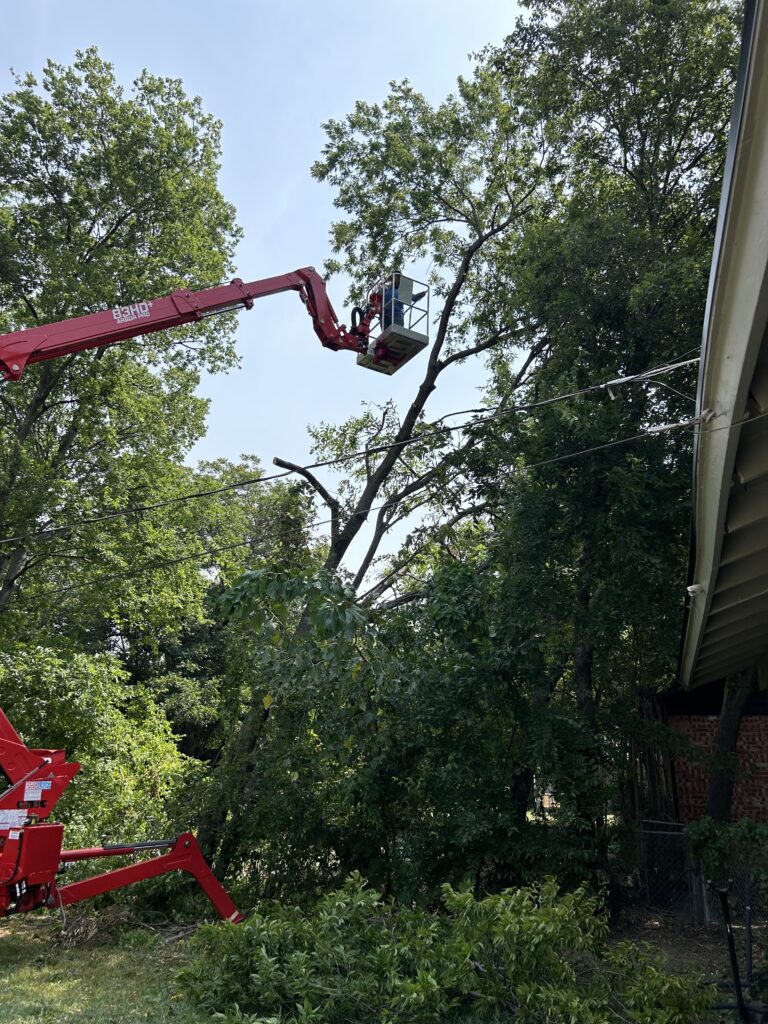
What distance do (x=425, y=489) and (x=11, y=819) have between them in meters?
10.3

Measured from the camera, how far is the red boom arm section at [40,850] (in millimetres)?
6996

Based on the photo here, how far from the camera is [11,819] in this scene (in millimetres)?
7094

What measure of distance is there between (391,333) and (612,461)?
395 cm

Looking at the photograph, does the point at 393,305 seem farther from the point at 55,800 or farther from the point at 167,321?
the point at 55,800

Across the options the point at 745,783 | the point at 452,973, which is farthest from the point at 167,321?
the point at 745,783

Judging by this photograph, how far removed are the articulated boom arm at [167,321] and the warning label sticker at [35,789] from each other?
14.6 feet

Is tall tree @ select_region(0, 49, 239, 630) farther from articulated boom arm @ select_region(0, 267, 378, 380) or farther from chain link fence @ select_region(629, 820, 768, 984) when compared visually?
chain link fence @ select_region(629, 820, 768, 984)

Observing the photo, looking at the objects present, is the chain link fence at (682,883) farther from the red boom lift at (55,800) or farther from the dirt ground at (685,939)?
the red boom lift at (55,800)

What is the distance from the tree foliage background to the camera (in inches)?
340

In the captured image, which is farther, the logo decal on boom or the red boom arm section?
the logo decal on boom

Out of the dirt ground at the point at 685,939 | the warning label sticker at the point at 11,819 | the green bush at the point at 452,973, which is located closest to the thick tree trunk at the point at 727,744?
the dirt ground at the point at 685,939

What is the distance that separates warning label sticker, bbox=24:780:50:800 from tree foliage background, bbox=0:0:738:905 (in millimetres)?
2570

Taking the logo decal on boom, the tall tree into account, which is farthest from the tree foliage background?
the logo decal on boom

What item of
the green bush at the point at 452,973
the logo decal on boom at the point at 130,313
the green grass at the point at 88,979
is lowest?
the green grass at the point at 88,979
